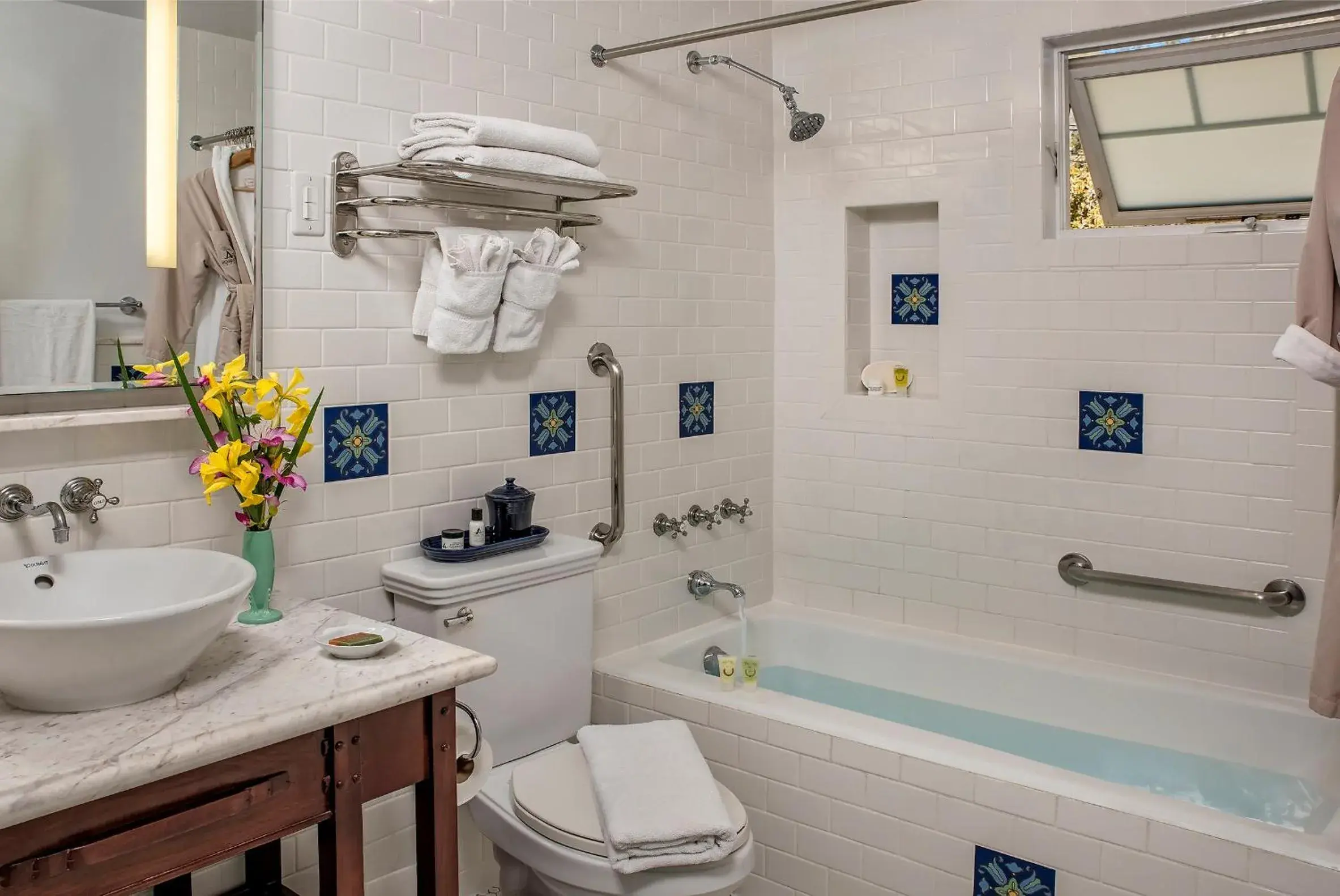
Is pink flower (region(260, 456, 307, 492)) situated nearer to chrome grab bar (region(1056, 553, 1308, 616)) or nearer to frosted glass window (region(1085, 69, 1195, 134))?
chrome grab bar (region(1056, 553, 1308, 616))

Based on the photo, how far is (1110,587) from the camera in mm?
3000

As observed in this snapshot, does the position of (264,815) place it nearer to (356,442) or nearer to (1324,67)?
(356,442)

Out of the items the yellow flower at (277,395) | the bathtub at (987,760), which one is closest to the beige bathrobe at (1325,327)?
the bathtub at (987,760)

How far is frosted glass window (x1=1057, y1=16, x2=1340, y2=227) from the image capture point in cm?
280

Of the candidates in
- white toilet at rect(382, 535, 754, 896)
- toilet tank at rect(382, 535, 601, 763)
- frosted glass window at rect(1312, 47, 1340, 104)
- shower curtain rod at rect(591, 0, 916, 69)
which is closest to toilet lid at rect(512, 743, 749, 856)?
white toilet at rect(382, 535, 754, 896)

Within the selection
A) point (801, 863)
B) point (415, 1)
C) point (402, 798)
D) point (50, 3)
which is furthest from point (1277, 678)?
point (50, 3)

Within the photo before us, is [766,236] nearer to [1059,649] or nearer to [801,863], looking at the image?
[1059,649]

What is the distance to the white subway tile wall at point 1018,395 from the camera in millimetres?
2750

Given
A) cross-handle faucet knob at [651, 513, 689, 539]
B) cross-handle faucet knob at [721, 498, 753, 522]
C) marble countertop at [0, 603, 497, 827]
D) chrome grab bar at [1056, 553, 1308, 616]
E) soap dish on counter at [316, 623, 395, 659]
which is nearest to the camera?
marble countertop at [0, 603, 497, 827]

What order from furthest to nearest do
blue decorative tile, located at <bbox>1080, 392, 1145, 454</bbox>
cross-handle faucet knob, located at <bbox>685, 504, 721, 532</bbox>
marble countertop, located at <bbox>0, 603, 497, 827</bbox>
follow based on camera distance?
1. cross-handle faucet knob, located at <bbox>685, 504, 721, 532</bbox>
2. blue decorative tile, located at <bbox>1080, 392, 1145, 454</bbox>
3. marble countertop, located at <bbox>0, 603, 497, 827</bbox>

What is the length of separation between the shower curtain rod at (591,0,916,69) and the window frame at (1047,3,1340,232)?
0.65 m

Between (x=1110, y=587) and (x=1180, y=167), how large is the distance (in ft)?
3.90

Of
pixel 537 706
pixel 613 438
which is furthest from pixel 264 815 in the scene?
pixel 613 438

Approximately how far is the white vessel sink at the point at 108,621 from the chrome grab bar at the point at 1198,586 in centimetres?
226
